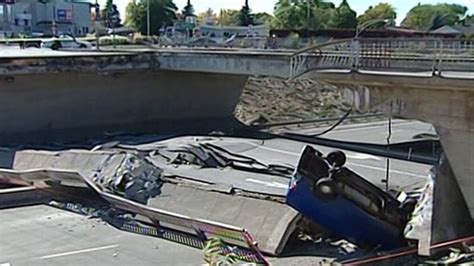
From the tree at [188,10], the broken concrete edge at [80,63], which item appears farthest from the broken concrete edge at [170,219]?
the tree at [188,10]

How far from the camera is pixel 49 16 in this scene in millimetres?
121000

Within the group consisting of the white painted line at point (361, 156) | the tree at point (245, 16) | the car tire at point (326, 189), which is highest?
the tree at point (245, 16)

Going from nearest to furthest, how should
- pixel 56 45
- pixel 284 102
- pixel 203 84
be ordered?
pixel 203 84, pixel 284 102, pixel 56 45

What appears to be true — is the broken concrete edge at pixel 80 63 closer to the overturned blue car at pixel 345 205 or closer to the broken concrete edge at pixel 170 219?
the broken concrete edge at pixel 170 219

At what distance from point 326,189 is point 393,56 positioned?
466cm

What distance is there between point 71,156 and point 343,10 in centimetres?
6638

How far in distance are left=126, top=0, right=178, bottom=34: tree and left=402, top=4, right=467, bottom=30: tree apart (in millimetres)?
33796

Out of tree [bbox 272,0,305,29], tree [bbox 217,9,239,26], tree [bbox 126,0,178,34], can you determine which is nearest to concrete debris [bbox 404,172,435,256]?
tree [bbox 272,0,305,29]

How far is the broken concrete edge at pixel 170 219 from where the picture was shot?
1814 centimetres

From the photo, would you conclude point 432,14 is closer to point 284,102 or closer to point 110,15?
point 110,15

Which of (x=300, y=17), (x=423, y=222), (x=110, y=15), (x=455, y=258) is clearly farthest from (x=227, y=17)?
(x=455, y=258)

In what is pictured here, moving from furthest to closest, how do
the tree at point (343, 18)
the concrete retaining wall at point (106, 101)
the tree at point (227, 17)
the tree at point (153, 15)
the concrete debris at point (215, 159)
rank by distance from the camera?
the tree at point (227, 17) < the tree at point (153, 15) < the tree at point (343, 18) < the concrete retaining wall at point (106, 101) < the concrete debris at point (215, 159)

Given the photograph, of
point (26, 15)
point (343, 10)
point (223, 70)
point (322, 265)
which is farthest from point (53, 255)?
point (26, 15)

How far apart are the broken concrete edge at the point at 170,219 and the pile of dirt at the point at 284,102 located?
18.3 m
